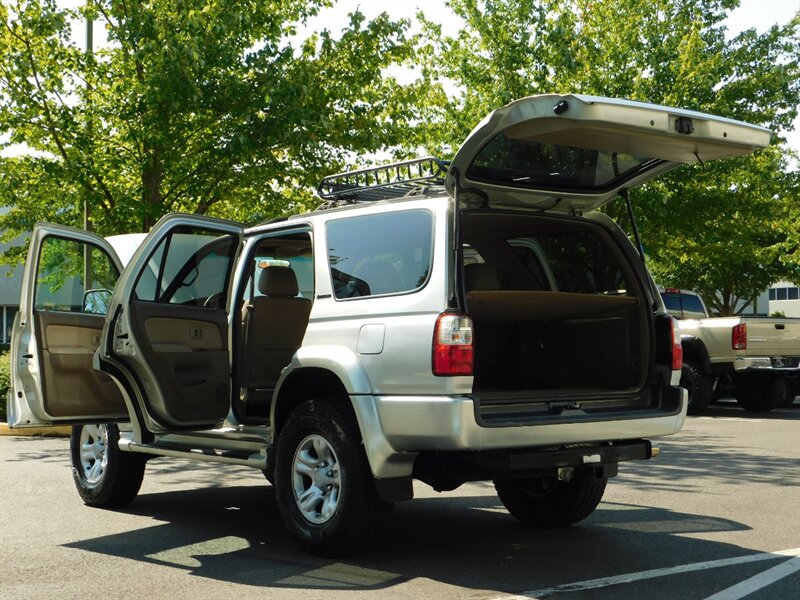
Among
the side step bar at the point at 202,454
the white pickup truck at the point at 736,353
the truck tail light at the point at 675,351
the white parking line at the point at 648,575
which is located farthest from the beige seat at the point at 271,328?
the white pickup truck at the point at 736,353

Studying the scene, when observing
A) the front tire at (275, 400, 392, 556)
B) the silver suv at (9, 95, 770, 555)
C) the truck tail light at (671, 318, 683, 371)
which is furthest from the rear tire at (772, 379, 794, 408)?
the front tire at (275, 400, 392, 556)

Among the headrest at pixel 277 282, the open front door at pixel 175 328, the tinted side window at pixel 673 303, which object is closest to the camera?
the open front door at pixel 175 328

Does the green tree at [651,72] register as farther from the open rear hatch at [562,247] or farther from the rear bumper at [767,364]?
the open rear hatch at [562,247]

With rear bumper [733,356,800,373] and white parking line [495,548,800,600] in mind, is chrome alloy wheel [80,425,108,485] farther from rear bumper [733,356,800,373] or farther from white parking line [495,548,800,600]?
rear bumper [733,356,800,373]

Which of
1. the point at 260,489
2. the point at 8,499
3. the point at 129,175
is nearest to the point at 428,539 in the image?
the point at 260,489

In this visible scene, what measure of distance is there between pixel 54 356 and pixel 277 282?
64.3 inches

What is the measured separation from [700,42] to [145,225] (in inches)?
509

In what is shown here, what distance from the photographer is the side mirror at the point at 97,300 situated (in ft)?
27.0

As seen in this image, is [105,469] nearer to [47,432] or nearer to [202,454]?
[202,454]

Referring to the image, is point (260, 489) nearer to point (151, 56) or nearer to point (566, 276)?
point (566, 276)

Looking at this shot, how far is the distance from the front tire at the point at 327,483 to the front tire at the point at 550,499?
1.36 metres

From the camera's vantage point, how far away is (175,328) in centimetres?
727

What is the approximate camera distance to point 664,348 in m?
6.66

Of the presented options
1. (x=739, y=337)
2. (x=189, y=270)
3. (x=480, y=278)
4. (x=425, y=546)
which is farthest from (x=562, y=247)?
(x=739, y=337)
